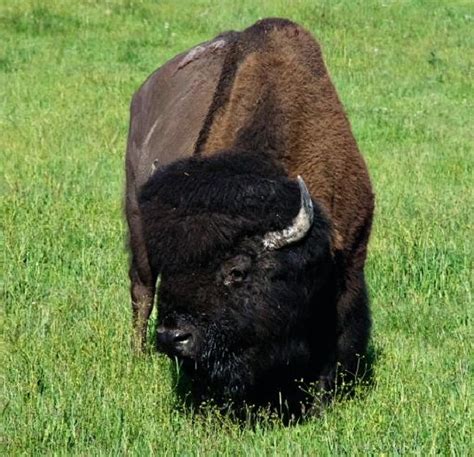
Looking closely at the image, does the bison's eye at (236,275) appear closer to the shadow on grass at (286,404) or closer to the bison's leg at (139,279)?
the shadow on grass at (286,404)

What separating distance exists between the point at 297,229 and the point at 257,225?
20 centimetres

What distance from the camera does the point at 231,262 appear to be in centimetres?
493

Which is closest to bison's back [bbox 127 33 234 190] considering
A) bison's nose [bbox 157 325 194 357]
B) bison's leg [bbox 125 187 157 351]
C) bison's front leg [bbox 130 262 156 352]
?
bison's leg [bbox 125 187 157 351]

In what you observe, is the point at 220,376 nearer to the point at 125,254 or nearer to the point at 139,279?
the point at 139,279

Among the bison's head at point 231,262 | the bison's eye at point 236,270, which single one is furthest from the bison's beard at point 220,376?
the bison's eye at point 236,270

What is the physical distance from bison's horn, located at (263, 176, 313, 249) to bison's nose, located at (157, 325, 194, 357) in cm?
60

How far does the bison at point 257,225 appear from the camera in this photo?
485cm

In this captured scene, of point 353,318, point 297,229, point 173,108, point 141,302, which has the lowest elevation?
point 141,302

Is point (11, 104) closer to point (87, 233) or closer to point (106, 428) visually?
point (87, 233)

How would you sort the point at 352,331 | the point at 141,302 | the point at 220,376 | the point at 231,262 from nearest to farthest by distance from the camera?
the point at 231,262, the point at 220,376, the point at 352,331, the point at 141,302

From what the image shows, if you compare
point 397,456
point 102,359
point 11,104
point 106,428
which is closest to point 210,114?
point 102,359

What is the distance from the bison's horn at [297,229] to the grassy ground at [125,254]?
89cm

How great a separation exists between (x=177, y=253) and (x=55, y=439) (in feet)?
3.35

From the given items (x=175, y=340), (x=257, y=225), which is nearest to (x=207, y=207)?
(x=257, y=225)
